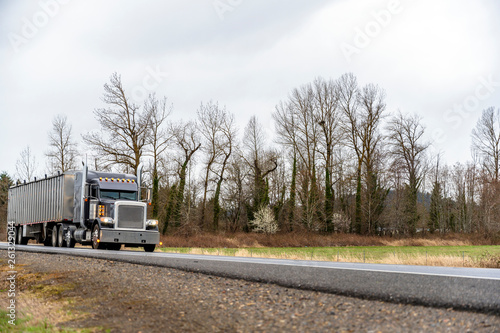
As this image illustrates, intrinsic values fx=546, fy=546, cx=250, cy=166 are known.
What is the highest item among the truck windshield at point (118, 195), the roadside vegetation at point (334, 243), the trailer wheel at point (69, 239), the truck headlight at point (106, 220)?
the truck windshield at point (118, 195)

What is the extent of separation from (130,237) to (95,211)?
2.18 metres

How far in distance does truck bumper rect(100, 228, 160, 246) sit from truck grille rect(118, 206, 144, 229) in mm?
344

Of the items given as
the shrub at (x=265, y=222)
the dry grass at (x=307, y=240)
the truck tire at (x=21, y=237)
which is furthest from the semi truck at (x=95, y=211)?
the shrub at (x=265, y=222)

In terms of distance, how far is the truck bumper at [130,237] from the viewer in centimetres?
2358

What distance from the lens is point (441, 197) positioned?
80.8 metres

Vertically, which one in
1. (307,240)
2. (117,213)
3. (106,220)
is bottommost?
(307,240)

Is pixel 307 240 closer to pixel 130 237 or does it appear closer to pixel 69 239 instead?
pixel 69 239

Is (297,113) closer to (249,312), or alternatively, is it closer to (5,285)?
(5,285)

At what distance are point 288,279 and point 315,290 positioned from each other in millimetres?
1170

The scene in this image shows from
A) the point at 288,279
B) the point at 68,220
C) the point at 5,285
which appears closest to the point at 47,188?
the point at 68,220

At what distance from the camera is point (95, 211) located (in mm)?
24781

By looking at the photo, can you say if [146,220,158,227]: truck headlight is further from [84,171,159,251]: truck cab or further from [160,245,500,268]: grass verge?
[160,245,500,268]: grass verge

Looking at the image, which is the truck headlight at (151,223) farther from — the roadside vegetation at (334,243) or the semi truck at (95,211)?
the roadside vegetation at (334,243)

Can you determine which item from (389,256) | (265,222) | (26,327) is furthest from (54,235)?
(265,222)
